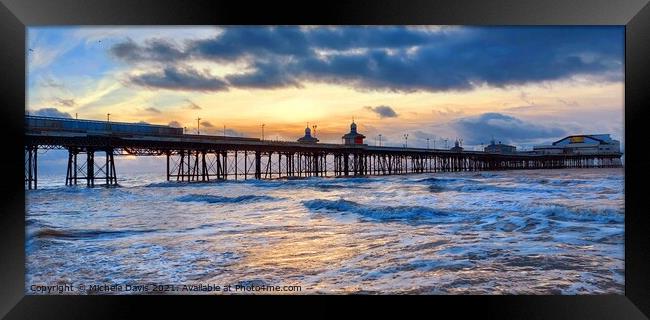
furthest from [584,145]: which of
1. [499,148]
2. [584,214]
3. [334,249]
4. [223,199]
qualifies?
Result: [334,249]

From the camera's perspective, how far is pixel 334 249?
5.84 meters

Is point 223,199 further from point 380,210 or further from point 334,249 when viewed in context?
point 334,249

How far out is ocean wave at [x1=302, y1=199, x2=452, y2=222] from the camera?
8.74 meters

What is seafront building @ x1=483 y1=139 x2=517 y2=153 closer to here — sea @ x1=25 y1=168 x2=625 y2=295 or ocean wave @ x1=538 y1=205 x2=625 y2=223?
sea @ x1=25 y1=168 x2=625 y2=295

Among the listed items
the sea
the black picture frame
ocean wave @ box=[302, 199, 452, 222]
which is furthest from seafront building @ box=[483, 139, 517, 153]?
the black picture frame

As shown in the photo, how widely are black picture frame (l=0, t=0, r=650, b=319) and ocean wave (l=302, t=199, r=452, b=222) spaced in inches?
166

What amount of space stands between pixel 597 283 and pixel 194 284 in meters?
4.00

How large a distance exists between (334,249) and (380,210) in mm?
3901
